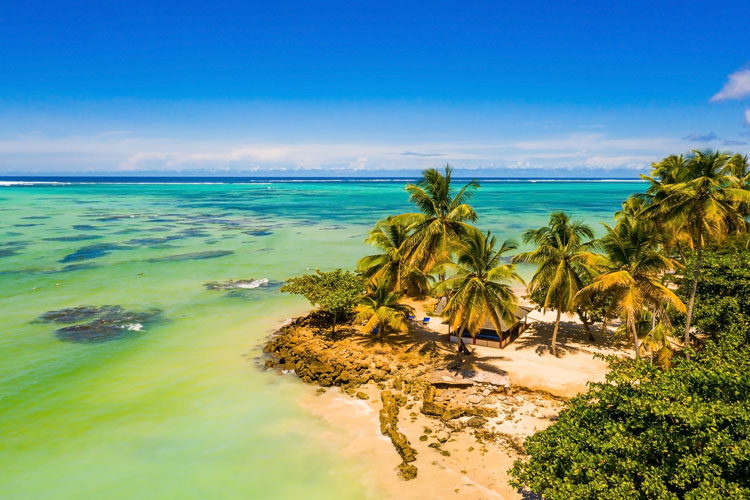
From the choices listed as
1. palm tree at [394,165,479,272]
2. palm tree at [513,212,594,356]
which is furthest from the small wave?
palm tree at [513,212,594,356]

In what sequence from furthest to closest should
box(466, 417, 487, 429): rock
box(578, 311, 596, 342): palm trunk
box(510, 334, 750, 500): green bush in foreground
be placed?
box(578, 311, 596, 342): palm trunk
box(466, 417, 487, 429): rock
box(510, 334, 750, 500): green bush in foreground

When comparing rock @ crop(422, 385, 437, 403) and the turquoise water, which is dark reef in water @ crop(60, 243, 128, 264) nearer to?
the turquoise water

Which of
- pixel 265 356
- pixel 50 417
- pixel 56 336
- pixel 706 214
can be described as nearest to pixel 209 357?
pixel 265 356

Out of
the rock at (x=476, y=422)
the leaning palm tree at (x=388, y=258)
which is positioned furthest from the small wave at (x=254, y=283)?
the rock at (x=476, y=422)

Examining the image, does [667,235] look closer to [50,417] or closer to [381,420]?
[381,420]

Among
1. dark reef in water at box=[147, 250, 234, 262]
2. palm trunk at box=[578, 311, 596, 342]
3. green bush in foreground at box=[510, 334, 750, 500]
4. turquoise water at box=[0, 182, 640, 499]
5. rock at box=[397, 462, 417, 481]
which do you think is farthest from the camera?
dark reef in water at box=[147, 250, 234, 262]

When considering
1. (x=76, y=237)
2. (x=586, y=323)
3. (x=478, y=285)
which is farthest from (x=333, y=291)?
(x=76, y=237)
